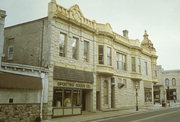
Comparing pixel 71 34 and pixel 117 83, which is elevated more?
pixel 71 34

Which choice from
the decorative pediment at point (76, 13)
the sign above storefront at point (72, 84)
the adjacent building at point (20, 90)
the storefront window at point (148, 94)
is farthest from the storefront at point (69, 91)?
the storefront window at point (148, 94)

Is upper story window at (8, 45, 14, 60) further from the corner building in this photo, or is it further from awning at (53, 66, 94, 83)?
awning at (53, 66, 94, 83)

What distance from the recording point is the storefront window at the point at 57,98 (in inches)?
767

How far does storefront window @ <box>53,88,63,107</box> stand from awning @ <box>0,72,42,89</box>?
2.66 metres

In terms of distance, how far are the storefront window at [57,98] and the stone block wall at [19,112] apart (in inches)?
95.9

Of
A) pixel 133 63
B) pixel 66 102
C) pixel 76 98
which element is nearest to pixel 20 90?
pixel 66 102

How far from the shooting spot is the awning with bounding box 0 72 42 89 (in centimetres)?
1474

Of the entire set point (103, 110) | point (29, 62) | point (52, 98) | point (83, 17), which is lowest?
point (103, 110)

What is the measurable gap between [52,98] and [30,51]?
A: 16.5 feet

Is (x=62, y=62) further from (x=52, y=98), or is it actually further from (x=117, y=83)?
(x=117, y=83)

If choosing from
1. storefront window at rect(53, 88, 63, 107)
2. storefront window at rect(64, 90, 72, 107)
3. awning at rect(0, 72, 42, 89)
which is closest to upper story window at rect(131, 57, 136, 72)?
storefront window at rect(64, 90, 72, 107)

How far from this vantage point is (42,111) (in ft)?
58.0

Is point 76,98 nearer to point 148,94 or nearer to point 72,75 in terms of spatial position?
point 72,75

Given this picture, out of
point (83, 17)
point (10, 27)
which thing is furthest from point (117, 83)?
point (10, 27)
